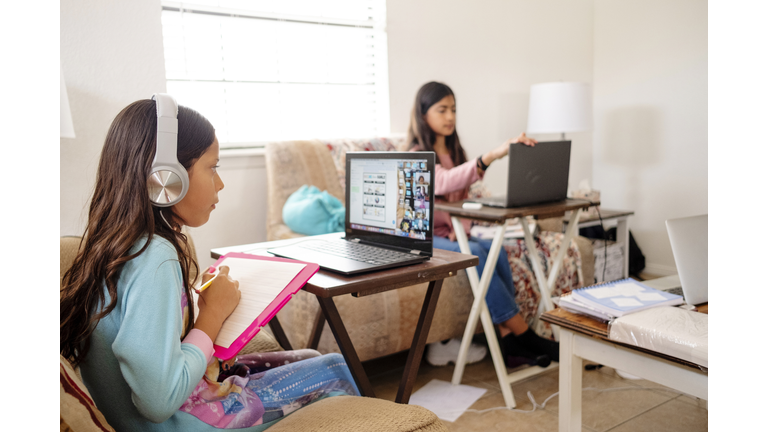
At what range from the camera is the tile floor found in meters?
1.81

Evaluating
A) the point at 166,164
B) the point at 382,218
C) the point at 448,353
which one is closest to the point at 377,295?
the point at 448,353

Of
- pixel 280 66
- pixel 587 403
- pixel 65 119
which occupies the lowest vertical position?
pixel 587 403

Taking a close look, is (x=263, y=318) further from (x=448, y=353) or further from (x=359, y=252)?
(x=448, y=353)

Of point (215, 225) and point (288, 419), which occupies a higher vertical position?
point (215, 225)

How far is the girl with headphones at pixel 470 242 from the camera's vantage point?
219 centimetres

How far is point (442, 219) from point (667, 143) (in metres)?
2.27

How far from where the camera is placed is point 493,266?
2.01 meters

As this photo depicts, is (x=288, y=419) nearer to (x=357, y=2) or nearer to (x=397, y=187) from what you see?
(x=397, y=187)

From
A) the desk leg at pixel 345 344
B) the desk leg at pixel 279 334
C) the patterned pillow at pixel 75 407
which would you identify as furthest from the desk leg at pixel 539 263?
the patterned pillow at pixel 75 407

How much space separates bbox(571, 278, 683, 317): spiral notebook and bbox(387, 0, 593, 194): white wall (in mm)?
1980

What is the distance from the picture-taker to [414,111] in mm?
2545

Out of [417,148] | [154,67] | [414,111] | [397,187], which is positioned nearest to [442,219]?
[417,148]

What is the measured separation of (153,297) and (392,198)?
72 cm

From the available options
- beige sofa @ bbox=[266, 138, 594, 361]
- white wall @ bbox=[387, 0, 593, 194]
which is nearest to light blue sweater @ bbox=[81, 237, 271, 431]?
beige sofa @ bbox=[266, 138, 594, 361]
